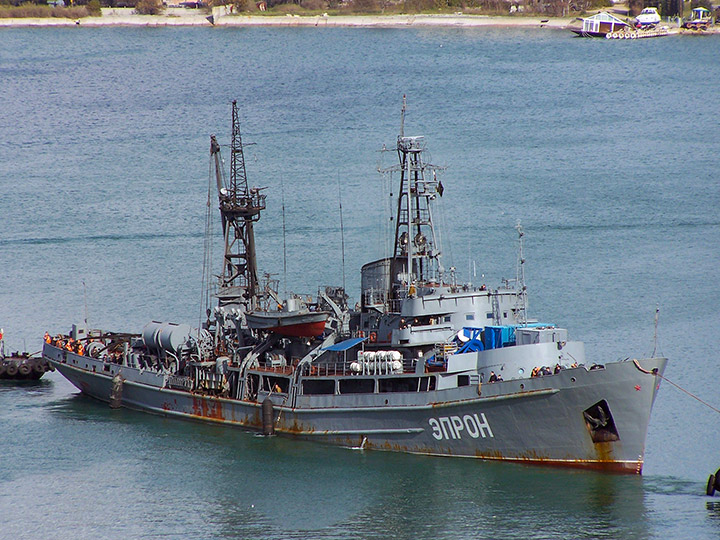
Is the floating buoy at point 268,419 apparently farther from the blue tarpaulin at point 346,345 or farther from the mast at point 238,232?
the mast at point 238,232

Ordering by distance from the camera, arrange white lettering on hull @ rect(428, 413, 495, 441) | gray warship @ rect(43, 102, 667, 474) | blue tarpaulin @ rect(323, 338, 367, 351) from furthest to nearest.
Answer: blue tarpaulin @ rect(323, 338, 367, 351) < white lettering on hull @ rect(428, 413, 495, 441) < gray warship @ rect(43, 102, 667, 474)

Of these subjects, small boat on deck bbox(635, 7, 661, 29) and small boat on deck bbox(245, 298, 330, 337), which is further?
small boat on deck bbox(635, 7, 661, 29)

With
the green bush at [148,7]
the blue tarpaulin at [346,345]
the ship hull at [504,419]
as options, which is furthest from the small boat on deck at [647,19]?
the ship hull at [504,419]

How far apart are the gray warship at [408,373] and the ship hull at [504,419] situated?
0.05 m

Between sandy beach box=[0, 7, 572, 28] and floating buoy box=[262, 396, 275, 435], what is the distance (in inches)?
4759

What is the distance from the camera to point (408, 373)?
146 feet

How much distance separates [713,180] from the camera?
3472 inches

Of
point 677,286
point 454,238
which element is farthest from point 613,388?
point 454,238

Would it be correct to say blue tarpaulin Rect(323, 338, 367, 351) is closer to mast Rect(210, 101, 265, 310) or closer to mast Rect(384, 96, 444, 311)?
mast Rect(384, 96, 444, 311)

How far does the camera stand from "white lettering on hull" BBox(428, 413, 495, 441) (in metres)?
42.9

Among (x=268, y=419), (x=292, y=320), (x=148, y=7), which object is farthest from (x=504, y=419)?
(x=148, y=7)

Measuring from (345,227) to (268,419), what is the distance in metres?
30.4

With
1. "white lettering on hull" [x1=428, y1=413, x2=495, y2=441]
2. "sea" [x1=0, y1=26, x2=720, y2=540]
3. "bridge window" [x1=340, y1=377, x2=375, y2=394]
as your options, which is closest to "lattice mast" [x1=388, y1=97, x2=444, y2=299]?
"sea" [x1=0, y1=26, x2=720, y2=540]

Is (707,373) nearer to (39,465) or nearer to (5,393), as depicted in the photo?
(39,465)
